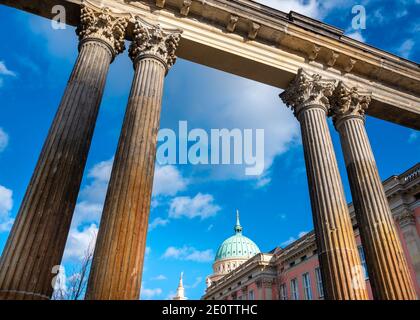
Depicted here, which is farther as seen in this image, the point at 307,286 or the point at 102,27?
the point at 307,286

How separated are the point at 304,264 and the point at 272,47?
3942 centimetres

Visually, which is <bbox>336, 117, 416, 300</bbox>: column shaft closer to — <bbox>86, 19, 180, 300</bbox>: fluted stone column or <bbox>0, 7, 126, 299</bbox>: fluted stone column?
<bbox>86, 19, 180, 300</bbox>: fluted stone column

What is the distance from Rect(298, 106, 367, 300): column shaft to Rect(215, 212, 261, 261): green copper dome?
361 ft

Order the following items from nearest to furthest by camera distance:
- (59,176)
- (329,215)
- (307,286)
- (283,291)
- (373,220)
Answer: (59,176) < (329,215) < (373,220) < (307,286) < (283,291)

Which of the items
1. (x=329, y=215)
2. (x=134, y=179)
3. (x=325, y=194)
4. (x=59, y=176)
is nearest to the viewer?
(x=59, y=176)

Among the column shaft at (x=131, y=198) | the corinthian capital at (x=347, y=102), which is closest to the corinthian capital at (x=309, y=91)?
the corinthian capital at (x=347, y=102)

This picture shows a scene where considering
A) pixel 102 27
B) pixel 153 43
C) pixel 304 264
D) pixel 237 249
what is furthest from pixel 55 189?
pixel 237 249

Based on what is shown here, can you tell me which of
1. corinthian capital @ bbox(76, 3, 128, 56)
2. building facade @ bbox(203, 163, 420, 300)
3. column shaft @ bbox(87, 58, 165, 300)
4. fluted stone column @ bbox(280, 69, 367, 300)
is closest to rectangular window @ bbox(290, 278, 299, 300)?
building facade @ bbox(203, 163, 420, 300)

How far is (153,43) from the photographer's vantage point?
12195 millimetres

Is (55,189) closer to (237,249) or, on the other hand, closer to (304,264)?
(304,264)

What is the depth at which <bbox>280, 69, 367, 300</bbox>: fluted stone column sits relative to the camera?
10000mm

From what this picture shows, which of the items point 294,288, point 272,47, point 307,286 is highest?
point 272,47

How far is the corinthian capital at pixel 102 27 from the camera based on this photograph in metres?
11.5
